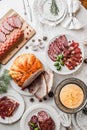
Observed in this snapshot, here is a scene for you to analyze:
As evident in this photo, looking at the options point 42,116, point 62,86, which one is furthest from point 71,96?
point 42,116

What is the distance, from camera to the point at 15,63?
10.3 feet

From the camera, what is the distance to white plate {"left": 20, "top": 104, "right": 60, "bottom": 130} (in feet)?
10.2

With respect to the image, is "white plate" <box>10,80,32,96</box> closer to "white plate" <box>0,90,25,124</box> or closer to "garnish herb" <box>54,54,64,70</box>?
"white plate" <box>0,90,25,124</box>

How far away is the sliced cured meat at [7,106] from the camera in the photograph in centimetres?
315

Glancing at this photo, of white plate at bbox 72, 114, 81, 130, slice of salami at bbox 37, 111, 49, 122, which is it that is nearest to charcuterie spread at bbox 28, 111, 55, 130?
slice of salami at bbox 37, 111, 49, 122

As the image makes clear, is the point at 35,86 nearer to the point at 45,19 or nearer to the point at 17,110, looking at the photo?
the point at 17,110

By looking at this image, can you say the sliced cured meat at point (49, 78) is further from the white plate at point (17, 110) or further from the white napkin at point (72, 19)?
the white napkin at point (72, 19)

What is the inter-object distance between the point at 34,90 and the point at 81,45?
34 centimetres

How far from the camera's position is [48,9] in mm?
3250

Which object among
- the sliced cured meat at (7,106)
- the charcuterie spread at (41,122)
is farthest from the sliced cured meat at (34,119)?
the sliced cured meat at (7,106)

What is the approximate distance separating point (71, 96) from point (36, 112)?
21 cm

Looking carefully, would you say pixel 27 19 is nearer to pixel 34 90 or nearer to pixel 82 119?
pixel 34 90

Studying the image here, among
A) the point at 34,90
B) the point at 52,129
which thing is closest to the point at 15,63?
the point at 34,90

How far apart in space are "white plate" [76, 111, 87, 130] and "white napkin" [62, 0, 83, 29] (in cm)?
46
